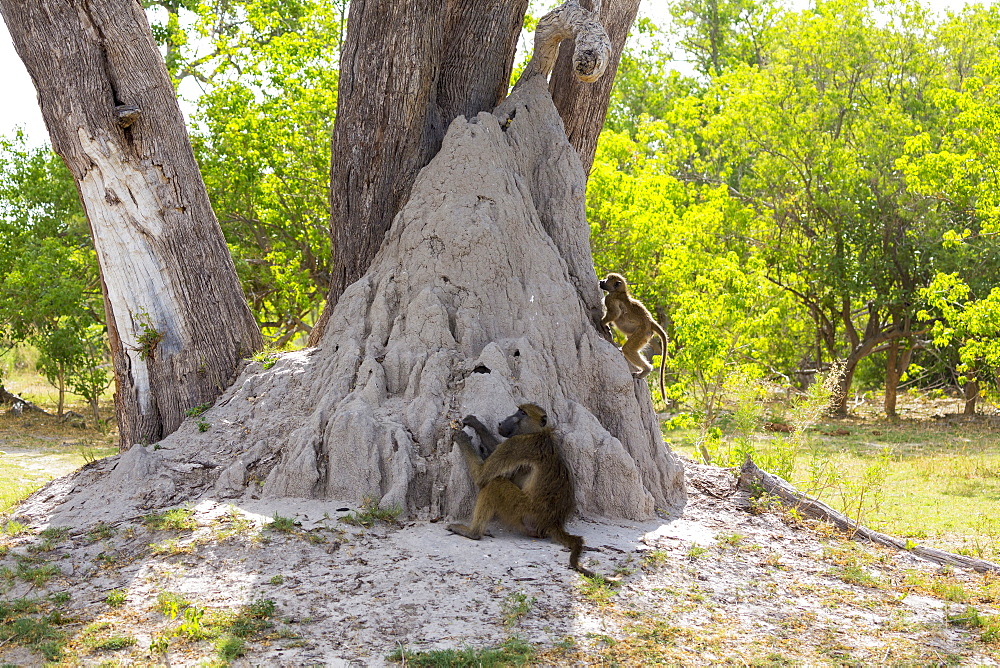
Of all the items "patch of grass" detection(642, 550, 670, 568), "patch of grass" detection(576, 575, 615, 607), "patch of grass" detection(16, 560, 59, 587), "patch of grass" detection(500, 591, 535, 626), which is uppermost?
"patch of grass" detection(642, 550, 670, 568)

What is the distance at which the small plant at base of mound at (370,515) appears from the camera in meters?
5.50

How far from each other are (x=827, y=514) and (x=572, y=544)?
94.3 inches

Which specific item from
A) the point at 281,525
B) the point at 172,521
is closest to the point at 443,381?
the point at 281,525

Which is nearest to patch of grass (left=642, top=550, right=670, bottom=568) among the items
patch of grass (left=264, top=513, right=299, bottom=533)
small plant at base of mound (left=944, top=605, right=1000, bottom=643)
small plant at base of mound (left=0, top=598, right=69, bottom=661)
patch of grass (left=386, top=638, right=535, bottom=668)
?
patch of grass (left=386, top=638, right=535, bottom=668)

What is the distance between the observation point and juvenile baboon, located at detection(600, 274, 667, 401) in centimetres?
790

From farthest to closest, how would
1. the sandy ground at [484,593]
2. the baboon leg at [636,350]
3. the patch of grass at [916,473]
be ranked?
the patch of grass at [916,473]
the baboon leg at [636,350]
the sandy ground at [484,593]

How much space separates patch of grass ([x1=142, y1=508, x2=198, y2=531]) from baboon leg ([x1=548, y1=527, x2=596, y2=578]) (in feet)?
7.46

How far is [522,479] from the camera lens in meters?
5.52

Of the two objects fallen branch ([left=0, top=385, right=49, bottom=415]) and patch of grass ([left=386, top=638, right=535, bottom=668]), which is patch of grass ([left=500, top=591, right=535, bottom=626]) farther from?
fallen branch ([left=0, top=385, right=49, bottom=415])

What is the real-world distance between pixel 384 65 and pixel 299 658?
4.97 metres

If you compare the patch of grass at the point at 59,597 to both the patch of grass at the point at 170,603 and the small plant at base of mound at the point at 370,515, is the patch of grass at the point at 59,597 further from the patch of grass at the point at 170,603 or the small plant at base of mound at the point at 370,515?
the small plant at base of mound at the point at 370,515

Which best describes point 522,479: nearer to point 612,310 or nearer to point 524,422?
point 524,422

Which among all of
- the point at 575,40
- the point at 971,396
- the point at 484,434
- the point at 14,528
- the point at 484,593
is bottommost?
the point at 14,528

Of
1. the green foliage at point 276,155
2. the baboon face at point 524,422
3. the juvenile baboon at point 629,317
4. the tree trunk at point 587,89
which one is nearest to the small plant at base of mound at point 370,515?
the baboon face at point 524,422
